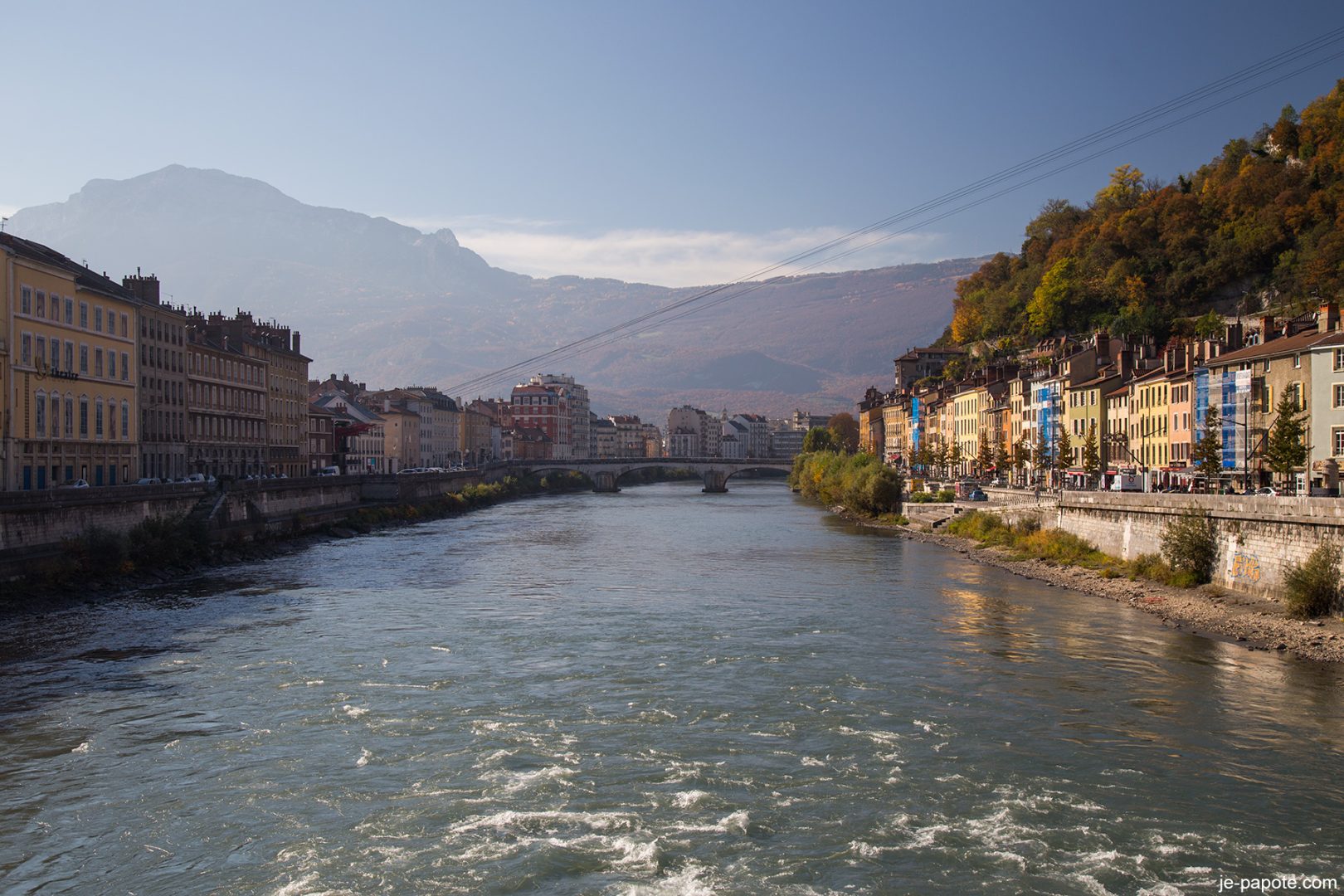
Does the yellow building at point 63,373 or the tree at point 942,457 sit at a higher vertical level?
the yellow building at point 63,373

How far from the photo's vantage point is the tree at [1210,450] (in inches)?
1854

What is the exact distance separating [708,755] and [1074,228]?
117 meters

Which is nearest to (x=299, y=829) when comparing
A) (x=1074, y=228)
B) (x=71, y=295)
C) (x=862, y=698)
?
(x=862, y=698)

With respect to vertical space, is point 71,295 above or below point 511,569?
above

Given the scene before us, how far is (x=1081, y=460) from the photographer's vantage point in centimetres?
7025

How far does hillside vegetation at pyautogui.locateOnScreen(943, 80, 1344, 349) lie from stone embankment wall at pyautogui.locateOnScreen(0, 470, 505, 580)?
57.8 meters

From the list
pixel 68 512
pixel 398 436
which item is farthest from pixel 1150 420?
pixel 398 436

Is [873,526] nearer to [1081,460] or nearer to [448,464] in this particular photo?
[1081,460]

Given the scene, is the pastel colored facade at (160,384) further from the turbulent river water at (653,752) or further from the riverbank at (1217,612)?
the riverbank at (1217,612)

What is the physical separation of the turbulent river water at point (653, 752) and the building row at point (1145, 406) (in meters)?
16.2

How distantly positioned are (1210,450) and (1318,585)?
1856 cm

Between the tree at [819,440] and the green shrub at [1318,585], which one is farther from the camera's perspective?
the tree at [819,440]

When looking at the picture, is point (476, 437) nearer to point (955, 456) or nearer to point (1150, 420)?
point (955, 456)

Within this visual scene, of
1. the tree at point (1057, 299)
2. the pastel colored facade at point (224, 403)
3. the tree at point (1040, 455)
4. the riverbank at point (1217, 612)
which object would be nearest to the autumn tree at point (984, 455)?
the tree at point (1040, 455)
